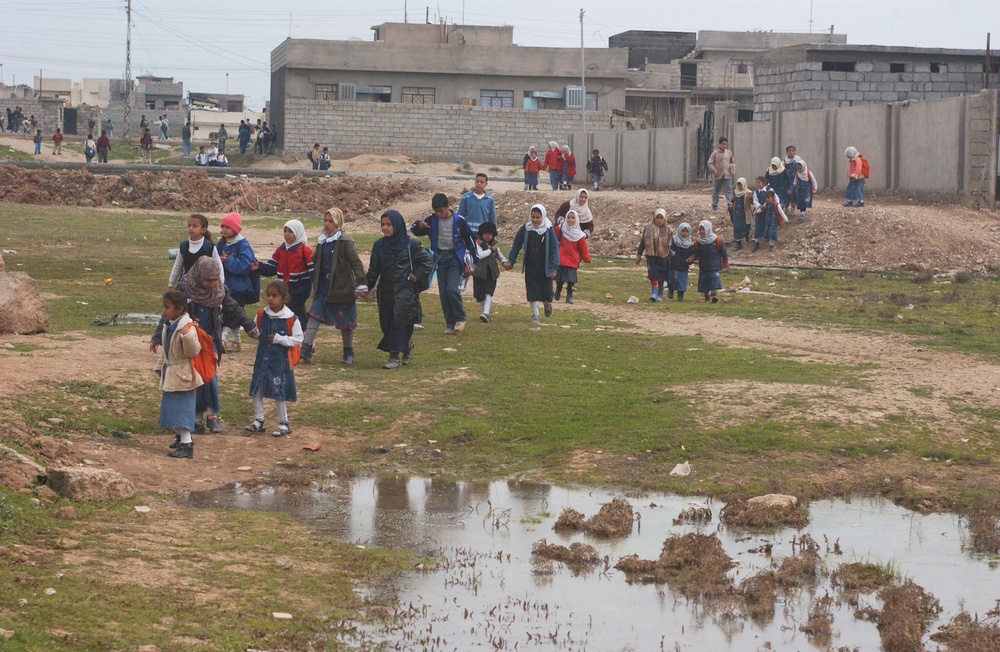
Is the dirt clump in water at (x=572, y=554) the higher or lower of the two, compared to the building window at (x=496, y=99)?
lower

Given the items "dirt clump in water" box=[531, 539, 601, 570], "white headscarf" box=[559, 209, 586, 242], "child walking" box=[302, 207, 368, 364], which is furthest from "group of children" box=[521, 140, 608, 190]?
"dirt clump in water" box=[531, 539, 601, 570]

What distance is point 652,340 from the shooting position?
14.8m

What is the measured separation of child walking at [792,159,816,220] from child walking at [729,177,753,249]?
3.61 feet

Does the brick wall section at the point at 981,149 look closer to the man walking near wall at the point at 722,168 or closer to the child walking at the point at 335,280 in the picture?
the man walking near wall at the point at 722,168

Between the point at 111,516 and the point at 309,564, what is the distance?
130cm

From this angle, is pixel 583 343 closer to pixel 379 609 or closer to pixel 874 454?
pixel 874 454

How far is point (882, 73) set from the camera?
36438mm

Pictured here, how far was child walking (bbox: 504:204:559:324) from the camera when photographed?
15.6 meters

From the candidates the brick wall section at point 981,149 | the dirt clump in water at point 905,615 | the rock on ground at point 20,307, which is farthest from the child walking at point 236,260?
the brick wall section at point 981,149

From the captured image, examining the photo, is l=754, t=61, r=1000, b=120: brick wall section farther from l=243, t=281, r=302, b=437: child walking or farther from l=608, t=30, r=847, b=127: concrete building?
l=243, t=281, r=302, b=437: child walking

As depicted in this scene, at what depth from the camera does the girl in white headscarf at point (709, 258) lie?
18.3m

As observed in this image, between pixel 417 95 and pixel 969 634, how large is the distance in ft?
172

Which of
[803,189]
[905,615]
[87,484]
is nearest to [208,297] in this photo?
[87,484]

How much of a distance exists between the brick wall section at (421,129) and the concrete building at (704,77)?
5337 mm
